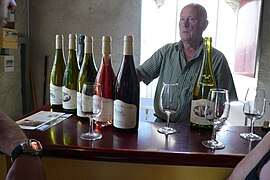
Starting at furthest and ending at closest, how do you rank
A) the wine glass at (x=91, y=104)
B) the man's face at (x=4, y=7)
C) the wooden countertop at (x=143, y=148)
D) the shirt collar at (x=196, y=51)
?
the shirt collar at (x=196, y=51)
the wine glass at (x=91, y=104)
the wooden countertop at (x=143, y=148)
the man's face at (x=4, y=7)

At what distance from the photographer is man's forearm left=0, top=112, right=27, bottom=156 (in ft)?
2.31

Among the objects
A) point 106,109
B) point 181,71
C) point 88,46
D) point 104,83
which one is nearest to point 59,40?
point 88,46

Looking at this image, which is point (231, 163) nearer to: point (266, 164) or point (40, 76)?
point (266, 164)

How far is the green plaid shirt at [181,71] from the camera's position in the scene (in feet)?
5.50

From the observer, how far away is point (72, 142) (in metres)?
0.80

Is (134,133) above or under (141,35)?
under

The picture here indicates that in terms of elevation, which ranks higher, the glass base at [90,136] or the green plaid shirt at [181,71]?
the green plaid shirt at [181,71]

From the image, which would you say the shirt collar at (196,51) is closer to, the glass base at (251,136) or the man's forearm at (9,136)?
the glass base at (251,136)

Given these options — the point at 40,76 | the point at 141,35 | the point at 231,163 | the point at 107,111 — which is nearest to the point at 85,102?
the point at 107,111

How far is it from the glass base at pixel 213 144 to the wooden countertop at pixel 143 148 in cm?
2

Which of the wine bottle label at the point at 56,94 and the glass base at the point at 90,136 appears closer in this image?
the glass base at the point at 90,136

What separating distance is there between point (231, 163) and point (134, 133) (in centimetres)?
32

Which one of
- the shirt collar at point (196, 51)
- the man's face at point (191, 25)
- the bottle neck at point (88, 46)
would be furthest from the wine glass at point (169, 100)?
the man's face at point (191, 25)

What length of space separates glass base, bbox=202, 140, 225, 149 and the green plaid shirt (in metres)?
0.65
